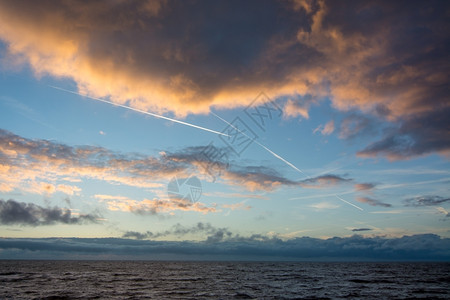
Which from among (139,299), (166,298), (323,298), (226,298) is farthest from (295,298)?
(139,299)

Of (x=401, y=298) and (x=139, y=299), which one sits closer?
(x=139, y=299)

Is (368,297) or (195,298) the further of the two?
(368,297)

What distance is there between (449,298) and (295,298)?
2632 cm

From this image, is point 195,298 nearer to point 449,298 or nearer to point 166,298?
point 166,298

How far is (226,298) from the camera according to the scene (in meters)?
46.5

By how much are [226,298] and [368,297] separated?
23.7 metres

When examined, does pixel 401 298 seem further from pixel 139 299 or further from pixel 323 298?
pixel 139 299

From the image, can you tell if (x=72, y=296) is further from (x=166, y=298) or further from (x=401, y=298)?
(x=401, y=298)

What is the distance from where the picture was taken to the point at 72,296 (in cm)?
4831

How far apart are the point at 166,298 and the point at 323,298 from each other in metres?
24.9

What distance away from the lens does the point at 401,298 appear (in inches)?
1919

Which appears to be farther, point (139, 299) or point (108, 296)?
point (108, 296)

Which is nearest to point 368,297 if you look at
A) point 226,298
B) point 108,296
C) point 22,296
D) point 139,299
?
point 226,298

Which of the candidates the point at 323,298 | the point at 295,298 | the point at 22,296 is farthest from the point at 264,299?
the point at 22,296
